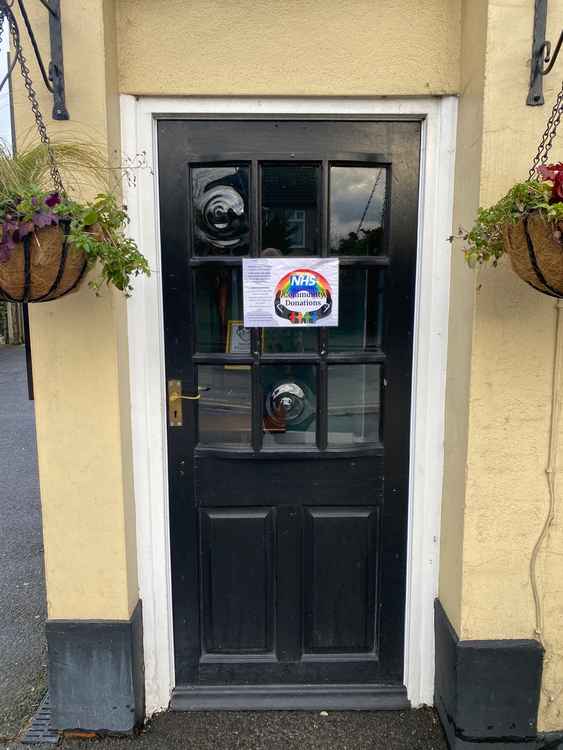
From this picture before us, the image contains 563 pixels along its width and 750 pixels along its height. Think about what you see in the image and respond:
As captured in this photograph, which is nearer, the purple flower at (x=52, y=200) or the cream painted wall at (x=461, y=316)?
the purple flower at (x=52, y=200)

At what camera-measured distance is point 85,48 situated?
6.37 ft

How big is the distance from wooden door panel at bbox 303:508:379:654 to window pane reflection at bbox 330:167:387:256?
43.9 inches

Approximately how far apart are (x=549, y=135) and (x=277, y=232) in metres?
1.02

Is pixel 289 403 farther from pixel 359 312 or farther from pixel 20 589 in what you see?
pixel 20 589

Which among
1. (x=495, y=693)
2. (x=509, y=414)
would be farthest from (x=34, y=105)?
(x=495, y=693)

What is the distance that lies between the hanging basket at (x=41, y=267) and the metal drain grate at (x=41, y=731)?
179cm

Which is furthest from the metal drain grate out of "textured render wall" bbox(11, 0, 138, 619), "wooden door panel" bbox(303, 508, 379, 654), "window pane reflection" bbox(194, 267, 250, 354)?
"window pane reflection" bbox(194, 267, 250, 354)

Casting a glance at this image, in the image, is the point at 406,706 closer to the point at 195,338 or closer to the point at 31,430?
the point at 195,338

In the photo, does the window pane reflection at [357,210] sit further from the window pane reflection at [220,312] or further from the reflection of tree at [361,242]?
the window pane reflection at [220,312]

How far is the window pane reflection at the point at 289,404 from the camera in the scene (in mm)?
2324

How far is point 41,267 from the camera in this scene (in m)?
1.65

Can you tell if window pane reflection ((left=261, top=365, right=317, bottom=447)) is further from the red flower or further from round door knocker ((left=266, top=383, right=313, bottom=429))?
the red flower

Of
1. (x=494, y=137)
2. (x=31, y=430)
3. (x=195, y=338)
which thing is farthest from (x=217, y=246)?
(x=31, y=430)

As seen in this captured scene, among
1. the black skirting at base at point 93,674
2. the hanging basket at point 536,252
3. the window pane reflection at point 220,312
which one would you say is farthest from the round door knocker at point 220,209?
the black skirting at base at point 93,674
